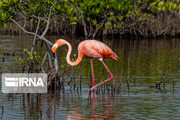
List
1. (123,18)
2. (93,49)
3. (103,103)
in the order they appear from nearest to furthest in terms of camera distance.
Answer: (103,103), (93,49), (123,18)

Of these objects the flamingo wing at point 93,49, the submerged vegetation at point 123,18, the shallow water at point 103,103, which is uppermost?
the submerged vegetation at point 123,18

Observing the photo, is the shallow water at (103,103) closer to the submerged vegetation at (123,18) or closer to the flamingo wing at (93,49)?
the flamingo wing at (93,49)

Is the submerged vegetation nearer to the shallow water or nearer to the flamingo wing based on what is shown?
the shallow water

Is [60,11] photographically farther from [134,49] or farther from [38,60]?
[134,49]

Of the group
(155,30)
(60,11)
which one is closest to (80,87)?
(60,11)

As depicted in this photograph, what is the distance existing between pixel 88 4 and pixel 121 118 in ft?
72.0

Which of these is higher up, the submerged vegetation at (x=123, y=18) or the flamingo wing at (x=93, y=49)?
the submerged vegetation at (x=123, y=18)

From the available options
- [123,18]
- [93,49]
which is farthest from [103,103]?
[123,18]

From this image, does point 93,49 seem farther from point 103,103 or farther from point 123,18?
point 123,18

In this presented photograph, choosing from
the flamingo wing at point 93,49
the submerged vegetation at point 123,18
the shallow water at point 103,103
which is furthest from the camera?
the submerged vegetation at point 123,18

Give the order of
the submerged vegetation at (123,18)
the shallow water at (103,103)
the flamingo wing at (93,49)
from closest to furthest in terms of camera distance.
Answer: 1. the shallow water at (103,103)
2. the flamingo wing at (93,49)
3. the submerged vegetation at (123,18)

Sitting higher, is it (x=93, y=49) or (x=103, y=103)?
(x=93, y=49)

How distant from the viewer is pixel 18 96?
11.3 metres

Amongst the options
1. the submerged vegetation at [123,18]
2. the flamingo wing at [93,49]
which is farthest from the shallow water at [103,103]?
the submerged vegetation at [123,18]
